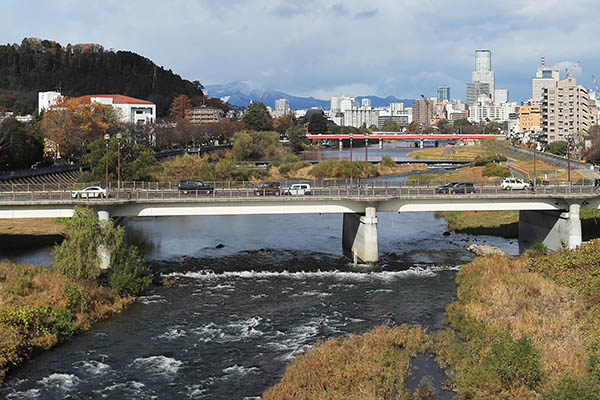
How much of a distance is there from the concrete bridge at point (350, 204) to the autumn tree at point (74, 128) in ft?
199

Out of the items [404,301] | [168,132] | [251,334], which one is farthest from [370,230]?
[168,132]

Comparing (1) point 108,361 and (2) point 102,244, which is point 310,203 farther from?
(1) point 108,361

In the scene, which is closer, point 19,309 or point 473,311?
point 19,309

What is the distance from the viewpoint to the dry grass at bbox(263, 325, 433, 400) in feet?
92.6

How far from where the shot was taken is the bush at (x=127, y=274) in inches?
1805

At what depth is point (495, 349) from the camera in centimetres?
2908

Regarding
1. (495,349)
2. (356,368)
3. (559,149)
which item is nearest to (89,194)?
(356,368)

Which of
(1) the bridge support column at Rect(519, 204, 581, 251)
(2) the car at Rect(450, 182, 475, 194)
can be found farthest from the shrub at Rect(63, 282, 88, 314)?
(1) the bridge support column at Rect(519, 204, 581, 251)

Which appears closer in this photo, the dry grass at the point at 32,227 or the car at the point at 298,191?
the car at the point at 298,191

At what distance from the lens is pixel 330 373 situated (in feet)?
98.9

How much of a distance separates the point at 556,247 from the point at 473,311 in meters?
24.6

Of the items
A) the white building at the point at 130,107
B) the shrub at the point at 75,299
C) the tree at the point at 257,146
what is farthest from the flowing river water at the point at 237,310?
the white building at the point at 130,107

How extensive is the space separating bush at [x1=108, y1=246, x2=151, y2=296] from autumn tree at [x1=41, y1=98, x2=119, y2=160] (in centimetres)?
7435

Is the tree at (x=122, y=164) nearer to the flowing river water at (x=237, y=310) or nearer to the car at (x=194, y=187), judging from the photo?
the flowing river water at (x=237, y=310)
